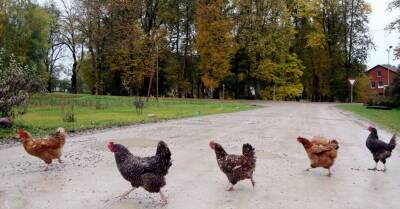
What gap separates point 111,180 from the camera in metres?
9.22

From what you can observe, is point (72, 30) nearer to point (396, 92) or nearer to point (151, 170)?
point (396, 92)

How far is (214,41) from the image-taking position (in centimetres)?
5916

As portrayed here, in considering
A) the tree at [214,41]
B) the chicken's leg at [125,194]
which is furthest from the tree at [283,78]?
the chicken's leg at [125,194]

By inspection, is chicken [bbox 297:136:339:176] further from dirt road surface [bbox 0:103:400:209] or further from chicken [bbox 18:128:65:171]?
chicken [bbox 18:128:65:171]

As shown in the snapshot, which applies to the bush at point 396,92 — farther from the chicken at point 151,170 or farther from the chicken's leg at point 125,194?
the chicken at point 151,170

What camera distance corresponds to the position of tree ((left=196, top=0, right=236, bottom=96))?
5878 centimetres

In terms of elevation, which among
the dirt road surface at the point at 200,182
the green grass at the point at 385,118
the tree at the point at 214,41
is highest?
the tree at the point at 214,41

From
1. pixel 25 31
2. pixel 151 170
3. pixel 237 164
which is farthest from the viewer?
pixel 25 31

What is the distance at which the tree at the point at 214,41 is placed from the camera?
193 ft

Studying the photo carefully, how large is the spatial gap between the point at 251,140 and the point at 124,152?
29.1ft

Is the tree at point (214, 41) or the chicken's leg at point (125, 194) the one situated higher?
the tree at point (214, 41)

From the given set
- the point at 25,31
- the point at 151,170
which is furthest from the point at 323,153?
the point at 25,31

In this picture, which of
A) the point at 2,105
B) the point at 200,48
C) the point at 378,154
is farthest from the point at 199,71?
the point at 378,154

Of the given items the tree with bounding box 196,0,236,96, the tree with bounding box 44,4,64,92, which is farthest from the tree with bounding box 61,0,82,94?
the tree with bounding box 196,0,236,96
